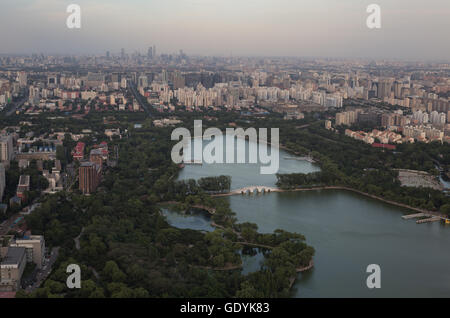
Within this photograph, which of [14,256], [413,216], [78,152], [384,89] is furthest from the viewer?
[384,89]

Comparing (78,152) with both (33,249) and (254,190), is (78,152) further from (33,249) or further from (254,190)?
(33,249)

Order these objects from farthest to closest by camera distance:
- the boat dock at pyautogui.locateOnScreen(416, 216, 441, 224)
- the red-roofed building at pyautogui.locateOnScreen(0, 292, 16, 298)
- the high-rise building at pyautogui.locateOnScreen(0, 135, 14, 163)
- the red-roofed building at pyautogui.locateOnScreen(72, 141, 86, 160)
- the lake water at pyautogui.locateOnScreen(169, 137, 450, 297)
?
the red-roofed building at pyautogui.locateOnScreen(72, 141, 86, 160)
the high-rise building at pyautogui.locateOnScreen(0, 135, 14, 163)
the boat dock at pyautogui.locateOnScreen(416, 216, 441, 224)
the lake water at pyautogui.locateOnScreen(169, 137, 450, 297)
the red-roofed building at pyautogui.locateOnScreen(0, 292, 16, 298)

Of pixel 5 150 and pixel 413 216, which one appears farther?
pixel 5 150

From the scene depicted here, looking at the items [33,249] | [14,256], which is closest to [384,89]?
[33,249]

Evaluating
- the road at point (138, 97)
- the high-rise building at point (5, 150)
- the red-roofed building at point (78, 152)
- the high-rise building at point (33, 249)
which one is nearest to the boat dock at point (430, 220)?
the high-rise building at point (33, 249)

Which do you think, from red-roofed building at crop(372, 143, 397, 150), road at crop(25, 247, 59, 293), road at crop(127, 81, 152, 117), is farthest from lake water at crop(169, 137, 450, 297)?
road at crop(127, 81, 152, 117)

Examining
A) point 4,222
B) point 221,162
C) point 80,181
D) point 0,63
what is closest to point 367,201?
point 221,162

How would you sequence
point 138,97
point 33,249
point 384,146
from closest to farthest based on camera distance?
1. point 33,249
2. point 384,146
3. point 138,97

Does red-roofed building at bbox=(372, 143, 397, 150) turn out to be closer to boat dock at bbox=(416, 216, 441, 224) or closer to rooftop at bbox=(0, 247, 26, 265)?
boat dock at bbox=(416, 216, 441, 224)

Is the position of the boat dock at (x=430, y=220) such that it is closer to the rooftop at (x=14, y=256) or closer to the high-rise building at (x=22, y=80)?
the rooftop at (x=14, y=256)
